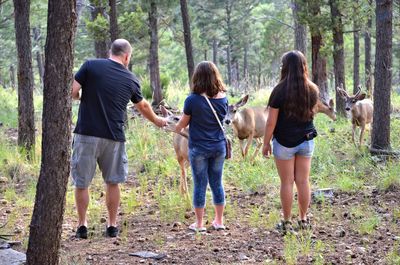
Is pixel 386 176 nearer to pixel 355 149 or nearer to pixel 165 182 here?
pixel 355 149

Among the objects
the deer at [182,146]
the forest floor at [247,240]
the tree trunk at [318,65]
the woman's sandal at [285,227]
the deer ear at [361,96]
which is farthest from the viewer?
the tree trunk at [318,65]

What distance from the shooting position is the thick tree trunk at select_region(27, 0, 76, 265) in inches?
175

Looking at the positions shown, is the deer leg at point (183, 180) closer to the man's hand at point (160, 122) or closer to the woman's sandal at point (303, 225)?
the man's hand at point (160, 122)

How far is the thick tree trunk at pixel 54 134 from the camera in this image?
4.45 meters

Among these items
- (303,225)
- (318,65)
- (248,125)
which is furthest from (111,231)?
(318,65)

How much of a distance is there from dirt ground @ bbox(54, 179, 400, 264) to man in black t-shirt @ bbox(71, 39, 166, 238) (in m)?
0.59

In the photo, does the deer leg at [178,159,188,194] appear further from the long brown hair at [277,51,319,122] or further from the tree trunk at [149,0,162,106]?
the tree trunk at [149,0,162,106]

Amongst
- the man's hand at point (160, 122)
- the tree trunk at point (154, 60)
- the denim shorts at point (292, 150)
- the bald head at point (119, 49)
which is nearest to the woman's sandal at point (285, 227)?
the denim shorts at point (292, 150)

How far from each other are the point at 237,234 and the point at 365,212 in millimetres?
1703

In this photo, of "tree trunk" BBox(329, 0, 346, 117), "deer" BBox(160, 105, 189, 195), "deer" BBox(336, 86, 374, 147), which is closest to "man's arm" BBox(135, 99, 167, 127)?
"deer" BBox(160, 105, 189, 195)

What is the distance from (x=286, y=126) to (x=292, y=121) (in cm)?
8

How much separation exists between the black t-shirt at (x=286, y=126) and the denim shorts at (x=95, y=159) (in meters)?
1.63

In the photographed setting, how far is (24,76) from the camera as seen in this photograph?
10.7 m

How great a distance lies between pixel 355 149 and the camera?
36.0ft
